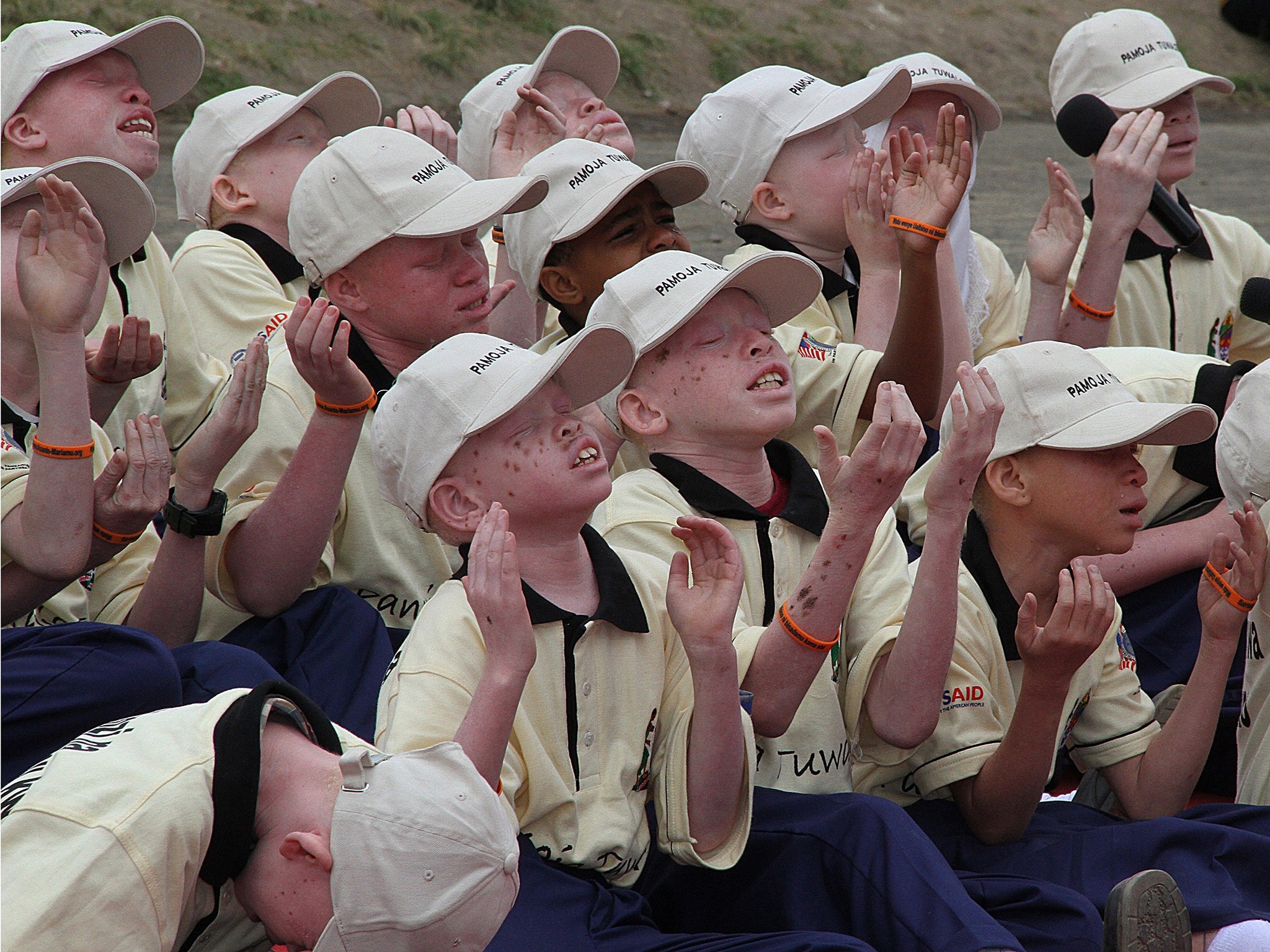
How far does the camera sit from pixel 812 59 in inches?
440

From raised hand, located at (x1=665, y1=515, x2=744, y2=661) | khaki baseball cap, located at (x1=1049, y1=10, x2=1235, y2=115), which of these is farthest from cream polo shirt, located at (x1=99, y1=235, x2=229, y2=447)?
khaki baseball cap, located at (x1=1049, y1=10, x2=1235, y2=115)

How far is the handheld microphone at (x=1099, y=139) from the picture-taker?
342 centimetres

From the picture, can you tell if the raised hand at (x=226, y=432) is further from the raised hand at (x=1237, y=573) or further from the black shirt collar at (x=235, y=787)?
the raised hand at (x=1237, y=573)

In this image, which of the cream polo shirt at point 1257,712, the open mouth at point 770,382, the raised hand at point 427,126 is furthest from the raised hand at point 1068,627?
the raised hand at point 427,126

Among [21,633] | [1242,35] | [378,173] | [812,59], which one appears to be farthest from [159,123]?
[1242,35]

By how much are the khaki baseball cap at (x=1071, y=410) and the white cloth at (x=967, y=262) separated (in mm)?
841

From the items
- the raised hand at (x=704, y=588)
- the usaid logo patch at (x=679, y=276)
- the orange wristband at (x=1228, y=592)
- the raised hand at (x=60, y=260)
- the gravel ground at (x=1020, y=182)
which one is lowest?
the gravel ground at (x=1020, y=182)

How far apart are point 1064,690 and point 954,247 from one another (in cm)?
146

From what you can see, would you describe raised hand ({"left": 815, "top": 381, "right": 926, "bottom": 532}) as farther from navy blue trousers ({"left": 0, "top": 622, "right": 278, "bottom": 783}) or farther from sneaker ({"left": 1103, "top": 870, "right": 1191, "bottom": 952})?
navy blue trousers ({"left": 0, "top": 622, "right": 278, "bottom": 783})

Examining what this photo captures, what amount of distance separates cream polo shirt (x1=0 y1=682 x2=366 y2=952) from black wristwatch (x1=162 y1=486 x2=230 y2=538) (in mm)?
763

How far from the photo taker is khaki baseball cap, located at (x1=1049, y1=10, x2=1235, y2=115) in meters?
3.59

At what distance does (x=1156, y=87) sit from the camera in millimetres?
3582

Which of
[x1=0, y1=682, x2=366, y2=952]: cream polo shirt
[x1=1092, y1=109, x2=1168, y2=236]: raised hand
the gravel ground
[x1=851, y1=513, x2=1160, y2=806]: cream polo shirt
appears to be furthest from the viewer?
the gravel ground

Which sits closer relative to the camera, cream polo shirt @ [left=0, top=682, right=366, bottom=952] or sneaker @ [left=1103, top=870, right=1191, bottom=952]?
cream polo shirt @ [left=0, top=682, right=366, bottom=952]
